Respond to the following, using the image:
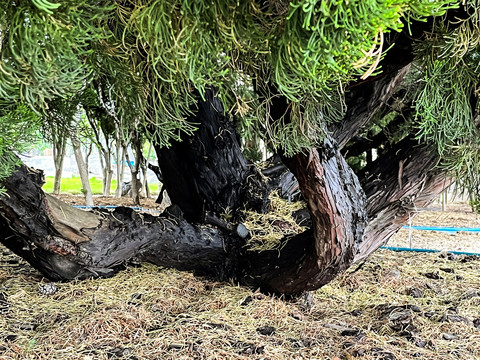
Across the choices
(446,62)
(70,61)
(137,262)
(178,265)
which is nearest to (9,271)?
(137,262)

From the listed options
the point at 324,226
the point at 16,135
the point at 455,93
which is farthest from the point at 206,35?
the point at 324,226

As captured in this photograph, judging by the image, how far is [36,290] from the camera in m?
2.07

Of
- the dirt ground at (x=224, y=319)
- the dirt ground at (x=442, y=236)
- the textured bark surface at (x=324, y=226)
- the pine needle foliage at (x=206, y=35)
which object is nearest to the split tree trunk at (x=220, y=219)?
the textured bark surface at (x=324, y=226)

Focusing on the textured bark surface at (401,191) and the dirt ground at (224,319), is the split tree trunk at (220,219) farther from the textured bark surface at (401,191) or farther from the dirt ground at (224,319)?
the dirt ground at (224,319)

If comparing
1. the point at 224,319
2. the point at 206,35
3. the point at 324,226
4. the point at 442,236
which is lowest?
the point at 442,236

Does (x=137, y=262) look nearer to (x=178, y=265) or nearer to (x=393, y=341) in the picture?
(x=178, y=265)

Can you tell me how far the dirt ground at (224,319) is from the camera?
155cm

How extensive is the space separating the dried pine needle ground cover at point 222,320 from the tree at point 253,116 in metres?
0.14

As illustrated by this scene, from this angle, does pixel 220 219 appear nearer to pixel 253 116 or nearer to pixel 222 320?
pixel 222 320

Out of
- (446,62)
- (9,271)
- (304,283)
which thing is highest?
(446,62)

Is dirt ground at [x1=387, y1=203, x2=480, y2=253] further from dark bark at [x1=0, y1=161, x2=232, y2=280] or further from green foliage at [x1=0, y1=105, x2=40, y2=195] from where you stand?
green foliage at [x1=0, y1=105, x2=40, y2=195]

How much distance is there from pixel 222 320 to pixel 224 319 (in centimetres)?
1

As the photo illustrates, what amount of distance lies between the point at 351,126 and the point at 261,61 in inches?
49.9

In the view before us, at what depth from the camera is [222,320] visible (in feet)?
5.76
